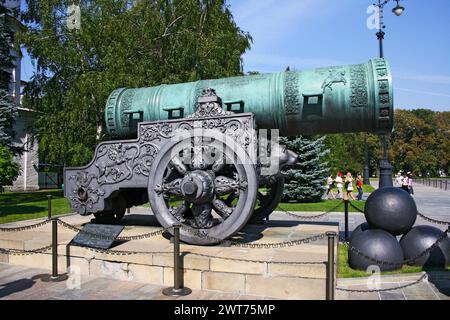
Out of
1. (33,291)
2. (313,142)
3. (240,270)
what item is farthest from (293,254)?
(313,142)

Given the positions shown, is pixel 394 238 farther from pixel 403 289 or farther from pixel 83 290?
pixel 83 290

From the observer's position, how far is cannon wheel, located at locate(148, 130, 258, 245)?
5020mm

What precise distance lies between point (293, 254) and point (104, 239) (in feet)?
8.19

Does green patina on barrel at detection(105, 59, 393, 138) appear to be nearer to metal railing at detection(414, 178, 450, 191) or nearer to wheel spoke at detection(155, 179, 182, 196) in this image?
wheel spoke at detection(155, 179, 182, 196)

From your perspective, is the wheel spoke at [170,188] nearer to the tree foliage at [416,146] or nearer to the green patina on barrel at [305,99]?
the green patina on barrel at [305,99]

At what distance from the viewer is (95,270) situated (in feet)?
17.1

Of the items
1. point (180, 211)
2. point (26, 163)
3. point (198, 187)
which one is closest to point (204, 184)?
point (198, 187)

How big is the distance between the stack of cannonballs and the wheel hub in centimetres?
211

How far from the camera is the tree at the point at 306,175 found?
15.7 m

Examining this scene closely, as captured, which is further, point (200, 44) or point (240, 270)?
point (200, 44)

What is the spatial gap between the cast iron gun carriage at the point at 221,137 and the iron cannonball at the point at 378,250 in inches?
56.7

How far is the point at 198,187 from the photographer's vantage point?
16.6 feet

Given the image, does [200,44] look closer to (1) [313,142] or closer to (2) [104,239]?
(1) [313,142]

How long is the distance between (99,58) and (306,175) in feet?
34.6
